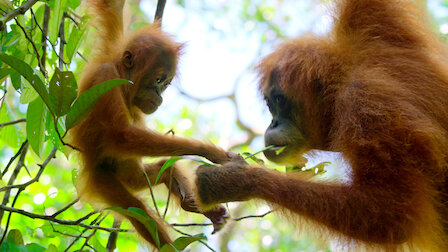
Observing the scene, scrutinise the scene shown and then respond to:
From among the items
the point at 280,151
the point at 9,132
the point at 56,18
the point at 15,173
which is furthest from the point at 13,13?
the point at 280,151

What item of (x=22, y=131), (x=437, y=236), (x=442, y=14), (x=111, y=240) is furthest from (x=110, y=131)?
(x=442, y=14)

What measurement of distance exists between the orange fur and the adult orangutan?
297 mm

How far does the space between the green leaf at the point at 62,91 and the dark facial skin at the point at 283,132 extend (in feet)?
4.45

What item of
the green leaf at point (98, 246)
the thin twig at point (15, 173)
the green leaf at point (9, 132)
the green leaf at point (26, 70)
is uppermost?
the green leaf at point (26, 70)

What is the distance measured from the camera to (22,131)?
3.04 metres

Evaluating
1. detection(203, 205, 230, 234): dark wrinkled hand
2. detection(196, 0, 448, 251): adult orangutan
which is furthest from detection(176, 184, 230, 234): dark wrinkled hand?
detection(196, 0, 448, 251): adult orangutan

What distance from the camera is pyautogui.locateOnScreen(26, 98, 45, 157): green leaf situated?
82.5 inches

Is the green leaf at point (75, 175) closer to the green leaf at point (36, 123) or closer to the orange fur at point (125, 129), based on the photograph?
the orange fur at point (125, 129)

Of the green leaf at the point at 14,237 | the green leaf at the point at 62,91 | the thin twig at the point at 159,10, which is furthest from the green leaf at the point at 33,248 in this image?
the thin twig at the point at 159,10

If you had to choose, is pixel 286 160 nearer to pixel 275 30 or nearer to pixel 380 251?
pixel 380 251

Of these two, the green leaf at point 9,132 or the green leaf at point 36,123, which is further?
the green leaf at point 9,132

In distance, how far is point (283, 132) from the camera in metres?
2.81

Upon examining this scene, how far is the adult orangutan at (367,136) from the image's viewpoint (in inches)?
90.0

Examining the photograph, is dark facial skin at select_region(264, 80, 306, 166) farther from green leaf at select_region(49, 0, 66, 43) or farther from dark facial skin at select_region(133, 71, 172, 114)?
green leaf at select_region(49, 0, 66, 43)
